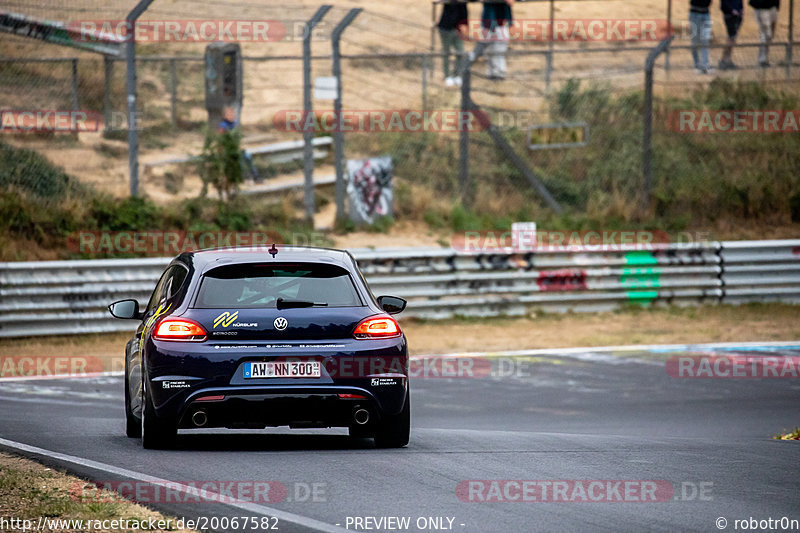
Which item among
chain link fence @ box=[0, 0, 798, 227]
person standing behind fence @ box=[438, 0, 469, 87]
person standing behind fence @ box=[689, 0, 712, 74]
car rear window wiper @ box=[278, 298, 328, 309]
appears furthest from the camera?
person standing behind fence @ box=[689, 0, 712, 74]

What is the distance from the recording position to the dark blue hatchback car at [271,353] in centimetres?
819

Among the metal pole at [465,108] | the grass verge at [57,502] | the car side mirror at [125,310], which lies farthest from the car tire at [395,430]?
the metal pole at [465,108]

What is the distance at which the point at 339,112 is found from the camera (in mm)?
20734

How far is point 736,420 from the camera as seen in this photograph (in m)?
11.4

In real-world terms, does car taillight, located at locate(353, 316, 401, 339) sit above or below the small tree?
below

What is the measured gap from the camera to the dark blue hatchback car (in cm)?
819

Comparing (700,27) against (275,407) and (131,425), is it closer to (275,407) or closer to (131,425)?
(131,425)

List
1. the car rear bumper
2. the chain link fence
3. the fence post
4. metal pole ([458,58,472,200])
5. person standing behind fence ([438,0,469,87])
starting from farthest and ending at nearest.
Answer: person standing behind fence ([438,0,469,87]) → the chain link fence → the fence post → metal pole ([458,58,472,200]) → the car rear bumper

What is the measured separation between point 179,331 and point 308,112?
12.3 m

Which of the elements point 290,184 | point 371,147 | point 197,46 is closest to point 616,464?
point 290,184

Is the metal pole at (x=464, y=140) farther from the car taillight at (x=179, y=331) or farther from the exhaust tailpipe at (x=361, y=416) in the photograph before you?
the car taillight at (x=179, y=331)

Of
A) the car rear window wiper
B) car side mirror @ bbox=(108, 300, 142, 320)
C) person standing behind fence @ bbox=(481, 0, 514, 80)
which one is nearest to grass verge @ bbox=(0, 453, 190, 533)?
the car rear window wiper

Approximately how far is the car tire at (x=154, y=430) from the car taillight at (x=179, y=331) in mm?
441

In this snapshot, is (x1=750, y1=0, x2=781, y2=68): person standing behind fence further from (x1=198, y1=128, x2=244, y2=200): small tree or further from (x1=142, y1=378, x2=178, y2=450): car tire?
(x1=142, y1=378, x2=178, y2=450): car tire
